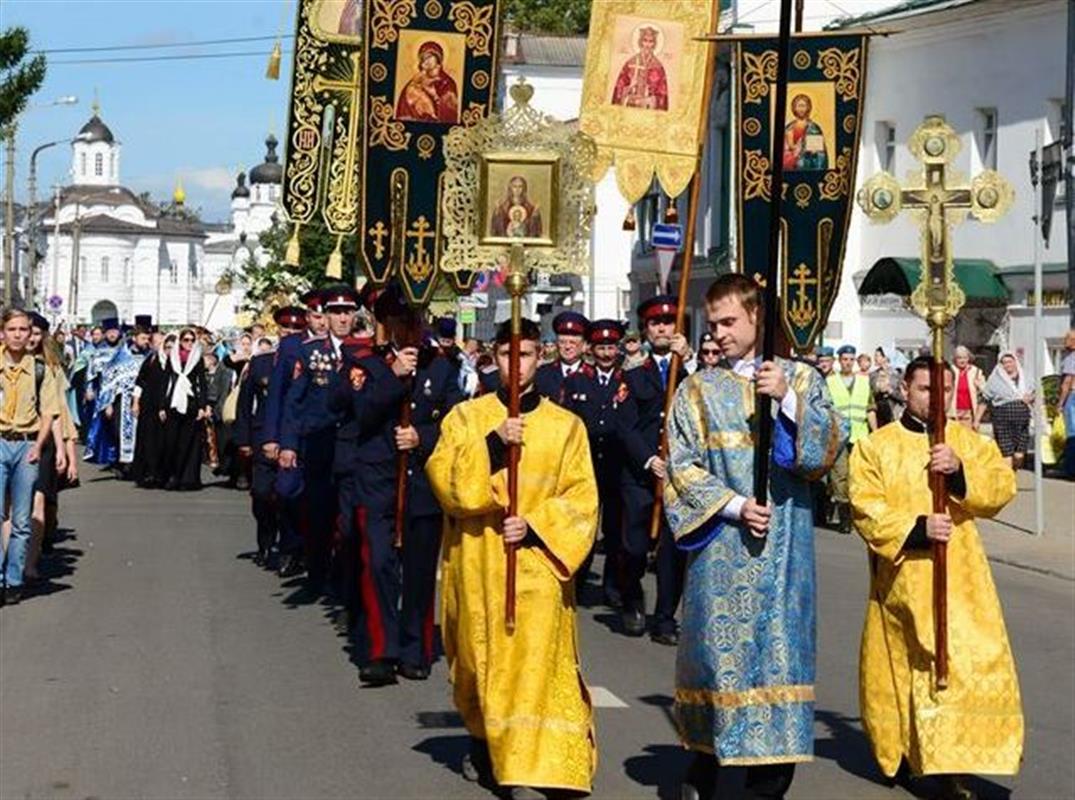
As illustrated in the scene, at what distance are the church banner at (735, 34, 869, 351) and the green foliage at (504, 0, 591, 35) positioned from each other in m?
64.7

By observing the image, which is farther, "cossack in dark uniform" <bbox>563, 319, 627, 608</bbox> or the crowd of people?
"cossack in dark uniform" <bbox>563, 319, 627, 608</bbox>

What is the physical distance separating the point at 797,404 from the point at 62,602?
8.29 metres

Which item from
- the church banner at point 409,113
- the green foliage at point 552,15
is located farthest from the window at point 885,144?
the green foliage at point 552,15

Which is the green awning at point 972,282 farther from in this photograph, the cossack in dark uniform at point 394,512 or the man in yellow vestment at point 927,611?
the man in yellow vestment at point 927,611

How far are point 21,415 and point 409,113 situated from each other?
3.46 meters

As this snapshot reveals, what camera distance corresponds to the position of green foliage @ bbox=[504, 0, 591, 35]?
77375 mm

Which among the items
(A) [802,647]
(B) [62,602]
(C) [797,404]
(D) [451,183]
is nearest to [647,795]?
(A) [802,647]

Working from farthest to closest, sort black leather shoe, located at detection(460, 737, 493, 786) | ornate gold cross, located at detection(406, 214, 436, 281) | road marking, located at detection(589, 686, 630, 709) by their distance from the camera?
ornate gold cross, located at detection(406, 214, 436, 281)
road marking, located at detection(589, 686, 630, 709)
black leather shoe, located at detection(460, 737, 493, 786)

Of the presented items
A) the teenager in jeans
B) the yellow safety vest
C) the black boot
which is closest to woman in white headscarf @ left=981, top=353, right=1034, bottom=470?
the yellow safety vest

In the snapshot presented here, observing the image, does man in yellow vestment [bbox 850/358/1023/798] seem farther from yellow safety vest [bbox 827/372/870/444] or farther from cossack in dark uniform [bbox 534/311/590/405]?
yellow safety vest [bbox 827/372/870/444]

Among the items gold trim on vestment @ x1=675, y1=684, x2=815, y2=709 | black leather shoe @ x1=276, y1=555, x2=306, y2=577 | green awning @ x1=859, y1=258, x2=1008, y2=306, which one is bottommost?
black leather shoe @ x1=276, y1=555, x2=306, y2=577

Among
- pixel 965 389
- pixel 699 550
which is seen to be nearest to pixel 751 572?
pixel 699 550

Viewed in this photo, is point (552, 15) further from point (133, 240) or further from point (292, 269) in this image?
point (133, 240)

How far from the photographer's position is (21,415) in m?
13.8
